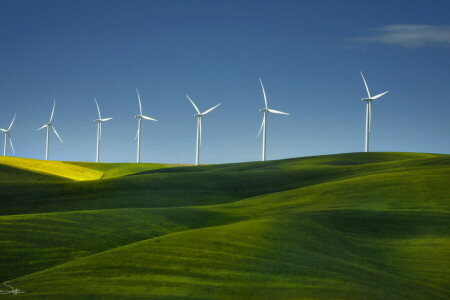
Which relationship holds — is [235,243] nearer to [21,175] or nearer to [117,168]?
[21,175]

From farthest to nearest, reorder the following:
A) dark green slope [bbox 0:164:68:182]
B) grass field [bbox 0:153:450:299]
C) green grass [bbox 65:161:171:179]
A: 1. green grass [bbox 65:161:171:179]
2. dark green slope [bbox 0:164:68:182]
3. grass field [bbox 0:153:450:299]

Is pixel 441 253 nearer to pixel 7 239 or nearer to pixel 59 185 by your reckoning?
pixel 7 239

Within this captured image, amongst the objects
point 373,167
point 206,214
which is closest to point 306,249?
point 206,214

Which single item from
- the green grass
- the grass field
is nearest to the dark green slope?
A: the green grass

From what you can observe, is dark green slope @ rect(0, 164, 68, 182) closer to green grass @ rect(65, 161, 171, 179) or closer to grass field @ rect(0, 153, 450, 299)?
green grass @ rect(65, 161, 171, 179)

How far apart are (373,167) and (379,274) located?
82.4 ft

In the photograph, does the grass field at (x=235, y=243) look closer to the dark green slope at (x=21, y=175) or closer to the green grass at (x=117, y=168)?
the dark green slope at (x=21, y=175)

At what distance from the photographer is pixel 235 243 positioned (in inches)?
590

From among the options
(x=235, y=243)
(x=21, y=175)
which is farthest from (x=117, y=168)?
(x=235, y=243)

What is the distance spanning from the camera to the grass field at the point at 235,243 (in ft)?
39.0

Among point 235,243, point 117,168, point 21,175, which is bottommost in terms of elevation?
point 235,243

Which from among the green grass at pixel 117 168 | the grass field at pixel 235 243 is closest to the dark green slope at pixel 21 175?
the green grass at pixel 117 168

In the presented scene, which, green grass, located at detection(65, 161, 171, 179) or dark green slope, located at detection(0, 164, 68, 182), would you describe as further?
green grass, located at detection(65, 161, 171, 179)

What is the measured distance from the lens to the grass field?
1190cm
